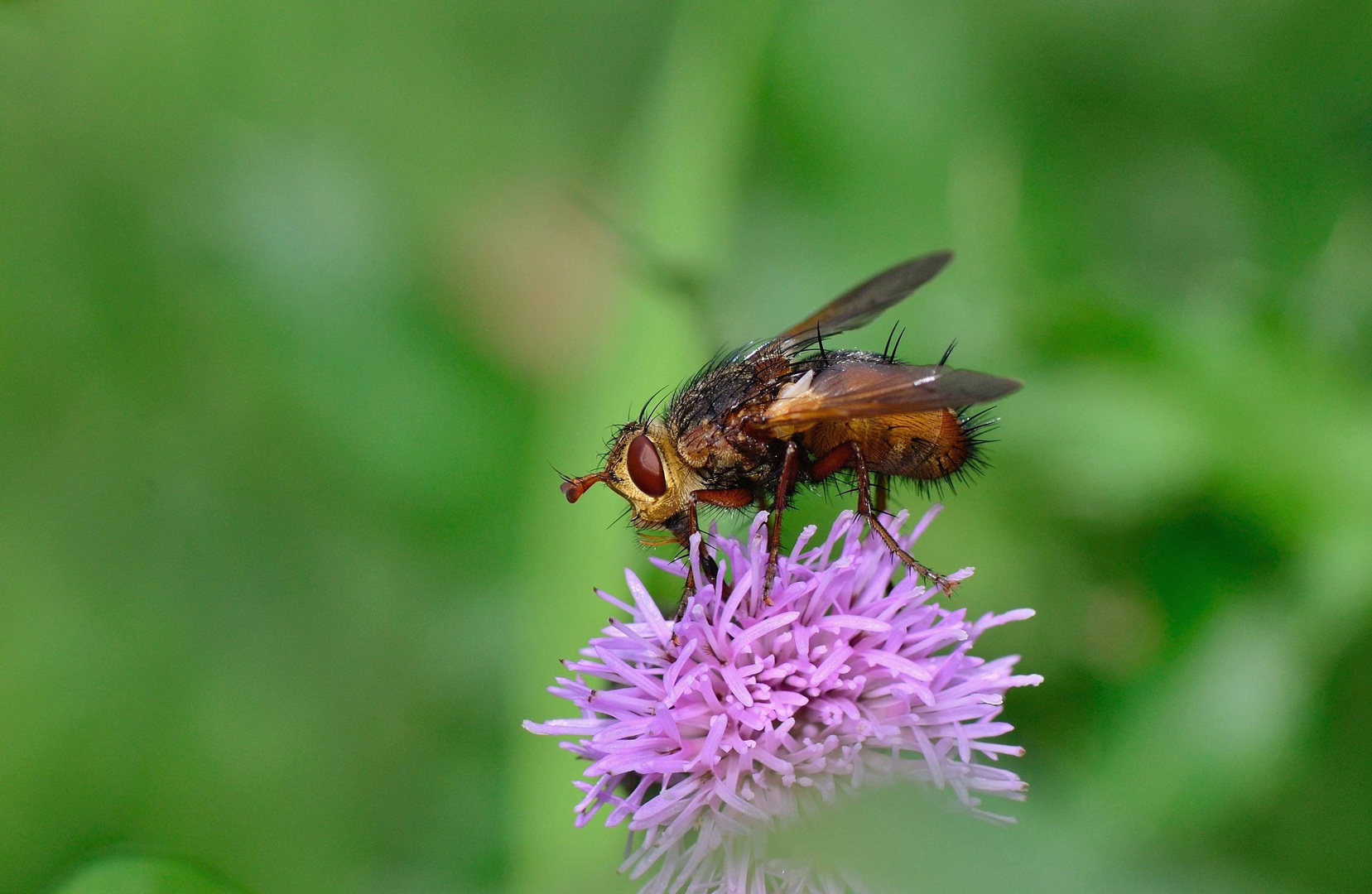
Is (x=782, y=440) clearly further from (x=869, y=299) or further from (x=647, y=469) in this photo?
(x=869, y=299)

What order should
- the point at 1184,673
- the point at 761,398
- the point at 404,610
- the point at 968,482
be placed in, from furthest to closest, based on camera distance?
the point at 404,610, the point at 1184,673, the point at 968,482, the point at 761,398

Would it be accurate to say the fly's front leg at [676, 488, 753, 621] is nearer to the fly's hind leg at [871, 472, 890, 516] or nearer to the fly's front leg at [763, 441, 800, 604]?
the fly's front leg at [763, 441, 800, 604]

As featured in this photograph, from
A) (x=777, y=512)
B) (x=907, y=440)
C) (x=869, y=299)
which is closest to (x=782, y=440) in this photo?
(x=777, y=512)

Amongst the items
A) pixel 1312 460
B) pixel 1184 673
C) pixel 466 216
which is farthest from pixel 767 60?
pixel 1184 673

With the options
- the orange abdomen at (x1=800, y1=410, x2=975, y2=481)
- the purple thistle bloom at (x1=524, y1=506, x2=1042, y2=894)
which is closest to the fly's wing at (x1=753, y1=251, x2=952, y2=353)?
the orange abdomen at (x1=800, y1=410, x2=975, y2=481)

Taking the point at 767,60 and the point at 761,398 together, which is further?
the point at 767,60

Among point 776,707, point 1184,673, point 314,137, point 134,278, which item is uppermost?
point 314,137

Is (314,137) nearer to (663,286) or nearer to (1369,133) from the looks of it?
(663,286)
